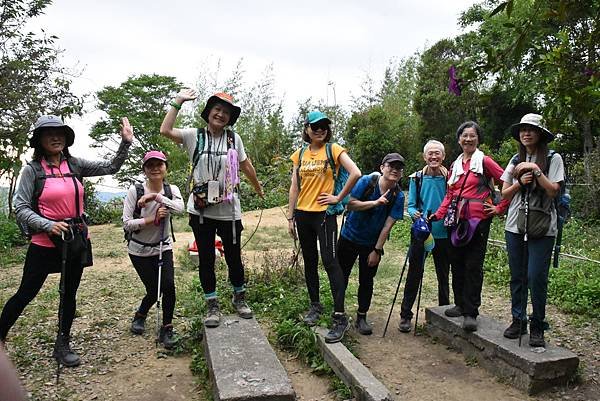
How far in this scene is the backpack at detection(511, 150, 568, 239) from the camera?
344 centimetres

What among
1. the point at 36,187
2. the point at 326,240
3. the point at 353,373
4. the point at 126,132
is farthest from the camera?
the point at 326,240

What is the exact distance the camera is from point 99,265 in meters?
7.72

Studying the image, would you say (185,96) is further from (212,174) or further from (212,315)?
(212,315)

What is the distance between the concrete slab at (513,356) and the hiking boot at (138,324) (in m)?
2.71

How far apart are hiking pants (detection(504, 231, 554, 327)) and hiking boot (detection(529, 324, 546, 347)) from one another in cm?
3

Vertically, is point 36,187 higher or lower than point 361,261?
higher

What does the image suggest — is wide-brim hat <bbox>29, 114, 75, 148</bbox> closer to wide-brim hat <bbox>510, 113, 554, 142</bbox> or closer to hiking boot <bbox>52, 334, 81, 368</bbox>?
hiking boot <bbox>52, 334, 81, 368</bbox>

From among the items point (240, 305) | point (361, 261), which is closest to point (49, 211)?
point (240, 305)

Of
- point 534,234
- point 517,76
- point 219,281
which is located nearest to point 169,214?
point 219,281

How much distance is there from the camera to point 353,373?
3.32 metres

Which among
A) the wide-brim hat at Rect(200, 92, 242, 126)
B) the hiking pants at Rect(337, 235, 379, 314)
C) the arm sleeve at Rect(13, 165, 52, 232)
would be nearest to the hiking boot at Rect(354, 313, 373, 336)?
the hiking pants at Rect(337, 235, 379, 314)

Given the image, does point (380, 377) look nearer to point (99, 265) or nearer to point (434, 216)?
point (434, 216)

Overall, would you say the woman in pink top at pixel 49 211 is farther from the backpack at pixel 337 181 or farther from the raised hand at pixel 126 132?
the backpack at pixel 337 181

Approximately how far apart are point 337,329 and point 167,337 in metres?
1.43
